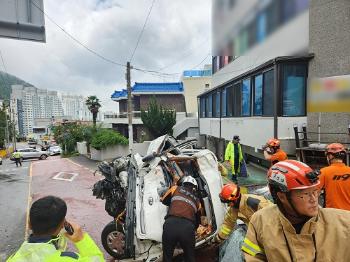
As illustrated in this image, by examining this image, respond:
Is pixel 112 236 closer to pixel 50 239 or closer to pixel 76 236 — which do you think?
pixel 76 236

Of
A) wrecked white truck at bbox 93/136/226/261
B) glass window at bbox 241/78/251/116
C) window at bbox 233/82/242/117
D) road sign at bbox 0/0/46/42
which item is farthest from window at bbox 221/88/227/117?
road sign at bbox 0/0/46/42

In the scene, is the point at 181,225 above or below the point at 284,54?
below

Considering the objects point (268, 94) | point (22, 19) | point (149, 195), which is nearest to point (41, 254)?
point (149, 195)

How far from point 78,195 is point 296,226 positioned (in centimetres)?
996

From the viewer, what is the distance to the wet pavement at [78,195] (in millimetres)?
7438

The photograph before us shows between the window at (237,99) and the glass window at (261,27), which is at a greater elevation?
the glass window at (261,27)

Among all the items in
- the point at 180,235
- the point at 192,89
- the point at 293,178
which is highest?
the point at 192,89

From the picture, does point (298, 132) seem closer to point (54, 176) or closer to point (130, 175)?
point (130, 175)

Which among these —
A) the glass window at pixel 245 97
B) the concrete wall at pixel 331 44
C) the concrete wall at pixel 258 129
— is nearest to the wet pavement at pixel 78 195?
the concrete wall at pixel 258 129

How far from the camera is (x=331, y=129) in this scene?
7.86 metres

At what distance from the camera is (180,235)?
389cm

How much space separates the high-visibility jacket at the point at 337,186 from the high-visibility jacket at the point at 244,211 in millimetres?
975

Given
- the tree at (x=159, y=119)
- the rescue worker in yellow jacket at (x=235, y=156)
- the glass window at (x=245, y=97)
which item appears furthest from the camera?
the tree at (x=159, y=119)

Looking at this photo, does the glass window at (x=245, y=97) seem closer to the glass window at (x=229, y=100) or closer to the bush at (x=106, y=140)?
the glass window at (x=229, y=100)
